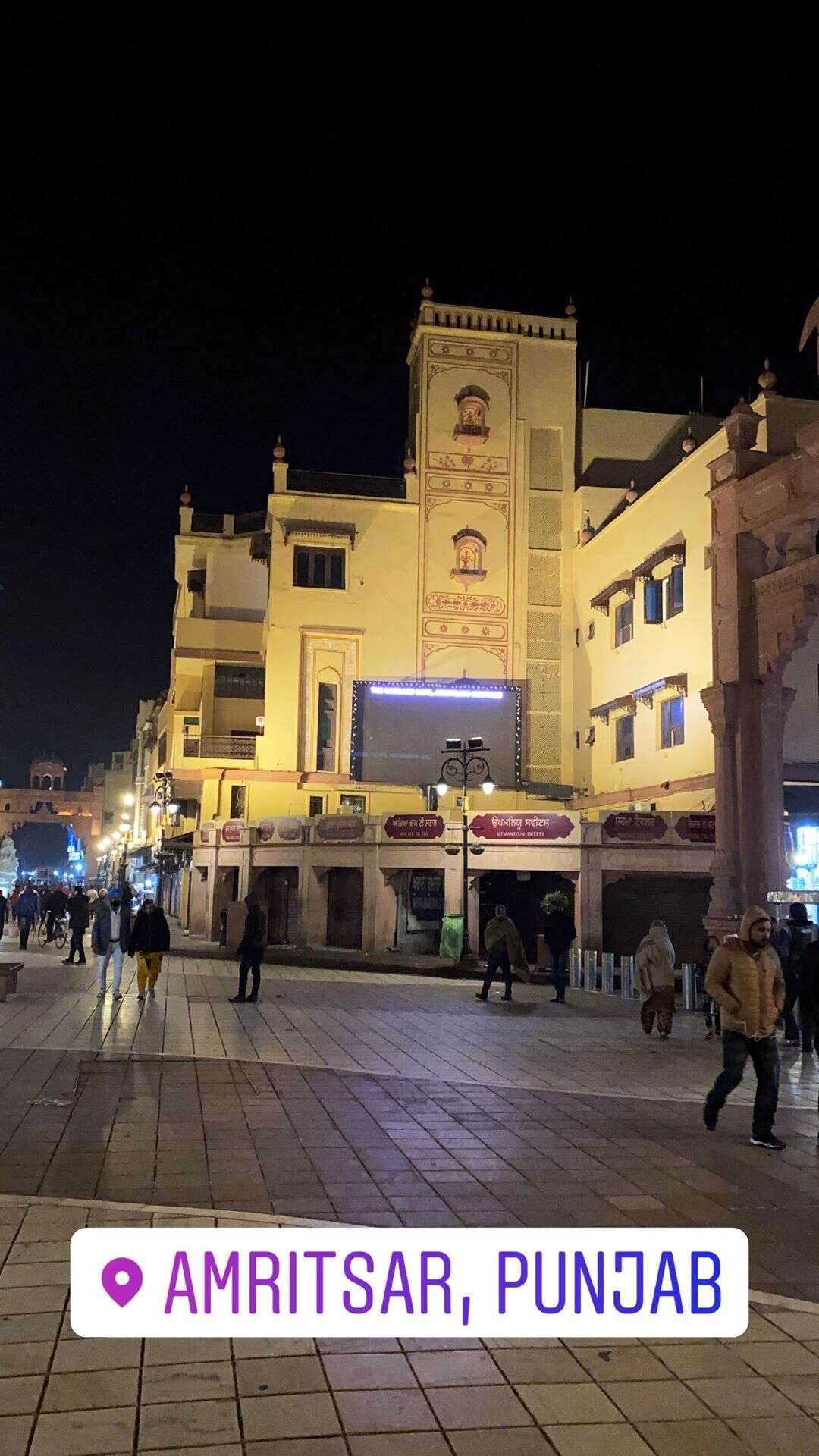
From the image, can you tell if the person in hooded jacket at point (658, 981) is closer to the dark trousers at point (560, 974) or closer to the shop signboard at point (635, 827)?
the dark trousers at point (560, 974)

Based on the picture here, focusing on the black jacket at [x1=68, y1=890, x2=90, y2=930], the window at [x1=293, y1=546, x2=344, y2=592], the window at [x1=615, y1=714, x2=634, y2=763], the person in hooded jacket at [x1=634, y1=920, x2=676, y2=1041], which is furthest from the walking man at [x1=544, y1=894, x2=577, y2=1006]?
the window at [x1=293, y1=546, x2=344, y2=592]

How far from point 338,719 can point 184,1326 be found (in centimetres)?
3285

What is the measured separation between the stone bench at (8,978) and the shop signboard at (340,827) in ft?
38.8

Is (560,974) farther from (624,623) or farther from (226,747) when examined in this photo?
(226,747)

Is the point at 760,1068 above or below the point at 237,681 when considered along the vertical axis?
below

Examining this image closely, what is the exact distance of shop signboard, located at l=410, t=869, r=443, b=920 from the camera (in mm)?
28594

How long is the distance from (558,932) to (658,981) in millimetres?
4444

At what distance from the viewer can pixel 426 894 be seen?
94.3 feet

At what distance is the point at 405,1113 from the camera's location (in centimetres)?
877

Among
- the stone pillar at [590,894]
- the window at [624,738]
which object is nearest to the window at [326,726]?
the window at [624,738]

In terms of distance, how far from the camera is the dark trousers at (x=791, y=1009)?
13.2m

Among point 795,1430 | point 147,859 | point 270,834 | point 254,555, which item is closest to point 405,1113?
point 795,1430

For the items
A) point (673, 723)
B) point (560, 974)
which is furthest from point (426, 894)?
point (560, 974)

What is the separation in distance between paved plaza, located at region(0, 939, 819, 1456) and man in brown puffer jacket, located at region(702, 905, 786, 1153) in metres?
0.31
